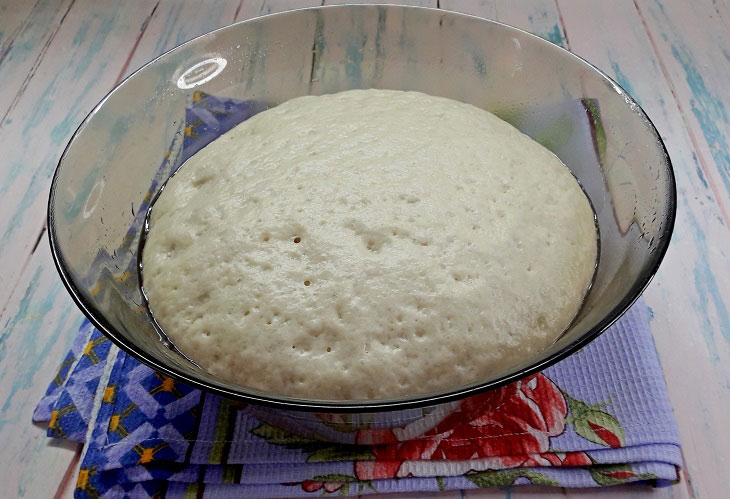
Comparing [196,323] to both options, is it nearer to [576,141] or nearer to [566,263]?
[566,263]

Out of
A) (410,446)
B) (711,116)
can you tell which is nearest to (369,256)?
(410,446)

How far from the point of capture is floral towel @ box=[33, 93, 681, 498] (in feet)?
2.60

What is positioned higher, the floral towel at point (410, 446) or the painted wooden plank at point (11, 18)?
the painted wooden plank at point (11, 18)

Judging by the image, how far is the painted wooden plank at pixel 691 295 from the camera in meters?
0.88

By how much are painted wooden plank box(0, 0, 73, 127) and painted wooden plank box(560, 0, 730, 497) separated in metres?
1.36

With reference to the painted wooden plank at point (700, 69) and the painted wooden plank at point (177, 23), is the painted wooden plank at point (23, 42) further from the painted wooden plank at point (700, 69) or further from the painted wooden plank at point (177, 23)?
the painted wooden plank at point (700, 69)

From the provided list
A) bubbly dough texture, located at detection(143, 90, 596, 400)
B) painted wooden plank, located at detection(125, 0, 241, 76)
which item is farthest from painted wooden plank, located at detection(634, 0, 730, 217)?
painted wooden plank, located at detection(125, 0, 241, 76)

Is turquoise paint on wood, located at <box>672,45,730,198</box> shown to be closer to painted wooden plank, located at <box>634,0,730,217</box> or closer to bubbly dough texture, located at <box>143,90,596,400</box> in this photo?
painted wooden plank, located at <box>634,0,730,217</box>

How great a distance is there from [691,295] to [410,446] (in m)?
0.56

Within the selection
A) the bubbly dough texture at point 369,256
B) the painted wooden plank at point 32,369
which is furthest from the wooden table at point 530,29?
the bubbly dough texture at point 369,256

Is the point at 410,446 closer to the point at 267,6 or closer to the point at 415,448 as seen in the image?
the point at 415,448

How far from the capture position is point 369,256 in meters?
0.74

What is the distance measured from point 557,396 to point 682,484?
0.19m

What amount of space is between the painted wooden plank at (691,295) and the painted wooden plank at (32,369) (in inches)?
34.2
